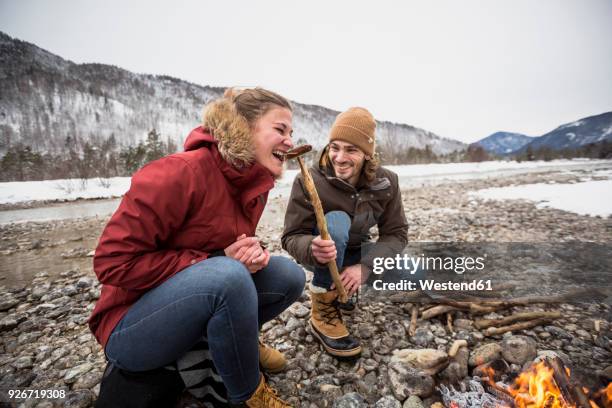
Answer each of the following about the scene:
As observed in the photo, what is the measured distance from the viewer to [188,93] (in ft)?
282

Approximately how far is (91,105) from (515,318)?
8035 centimetres

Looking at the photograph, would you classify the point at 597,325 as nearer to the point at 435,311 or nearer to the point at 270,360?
the point at 435,311

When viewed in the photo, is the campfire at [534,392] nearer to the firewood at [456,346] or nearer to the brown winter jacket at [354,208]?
the firewood at [456,346]

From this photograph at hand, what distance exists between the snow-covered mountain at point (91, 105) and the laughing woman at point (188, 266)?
6222 centimetres

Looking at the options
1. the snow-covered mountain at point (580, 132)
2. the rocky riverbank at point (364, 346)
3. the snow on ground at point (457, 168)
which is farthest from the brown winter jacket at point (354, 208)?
the snow-covered mountain at point (580, 132)

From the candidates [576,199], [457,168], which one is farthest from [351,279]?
[457,168]

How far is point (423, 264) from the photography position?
295 cm

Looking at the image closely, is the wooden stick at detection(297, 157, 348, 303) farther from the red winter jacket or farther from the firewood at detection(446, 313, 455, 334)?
the firewood at detection(446, 313, 455, 334)

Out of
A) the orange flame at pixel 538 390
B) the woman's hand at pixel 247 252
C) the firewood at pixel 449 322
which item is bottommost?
the firewood at pixel 449 322

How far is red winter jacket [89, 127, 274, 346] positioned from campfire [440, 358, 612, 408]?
5.31 ft

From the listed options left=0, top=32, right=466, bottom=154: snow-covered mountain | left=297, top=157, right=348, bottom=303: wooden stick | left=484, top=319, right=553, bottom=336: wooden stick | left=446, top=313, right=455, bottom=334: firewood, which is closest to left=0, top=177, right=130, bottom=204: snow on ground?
left=297, top=157, right=348, bottom=303: wooden stick

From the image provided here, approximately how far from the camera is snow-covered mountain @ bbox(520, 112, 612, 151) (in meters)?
70.6

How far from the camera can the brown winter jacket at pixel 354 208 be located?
7.61 ft

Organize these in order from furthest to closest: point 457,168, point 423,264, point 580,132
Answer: point 580,132 < point 457,168 < point 423,264
